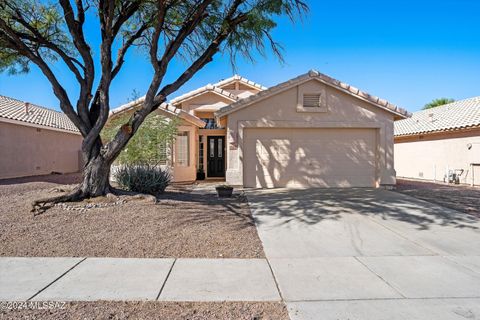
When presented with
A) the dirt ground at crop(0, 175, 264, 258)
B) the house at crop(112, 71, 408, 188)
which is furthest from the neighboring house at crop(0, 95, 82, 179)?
the house at crop(112, 71, 408, 188)

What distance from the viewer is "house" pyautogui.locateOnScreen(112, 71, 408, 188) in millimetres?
13086

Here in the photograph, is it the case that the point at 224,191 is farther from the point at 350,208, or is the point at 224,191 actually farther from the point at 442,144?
the point at 442,144

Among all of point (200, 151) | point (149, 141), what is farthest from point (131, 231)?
point (200, 151)

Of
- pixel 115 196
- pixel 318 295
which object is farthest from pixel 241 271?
pixel 115 196

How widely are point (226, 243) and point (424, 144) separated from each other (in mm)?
17665

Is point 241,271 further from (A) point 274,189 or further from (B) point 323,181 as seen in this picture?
(B) point 323,181

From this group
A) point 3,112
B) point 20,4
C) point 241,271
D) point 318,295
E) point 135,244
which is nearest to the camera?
point 318,295

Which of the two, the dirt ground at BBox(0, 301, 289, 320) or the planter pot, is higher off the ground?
the planter pot

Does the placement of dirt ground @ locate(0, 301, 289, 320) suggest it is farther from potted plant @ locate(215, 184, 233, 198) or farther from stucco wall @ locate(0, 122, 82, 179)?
stucco wall @ locate(0, 122, 82, 179)

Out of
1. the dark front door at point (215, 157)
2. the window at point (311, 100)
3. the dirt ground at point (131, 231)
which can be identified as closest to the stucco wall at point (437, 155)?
the window at point (311, 100)

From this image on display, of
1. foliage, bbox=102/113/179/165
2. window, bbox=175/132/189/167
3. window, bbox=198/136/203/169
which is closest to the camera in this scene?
foliage, bbox=102/113/179/165

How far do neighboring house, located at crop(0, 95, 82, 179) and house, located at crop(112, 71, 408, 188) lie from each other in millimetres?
11568

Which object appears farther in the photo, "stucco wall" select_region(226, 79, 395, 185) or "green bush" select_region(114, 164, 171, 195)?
"stucco wall" select_region(226, 79, 395, 185)

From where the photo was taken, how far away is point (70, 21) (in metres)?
9.01
